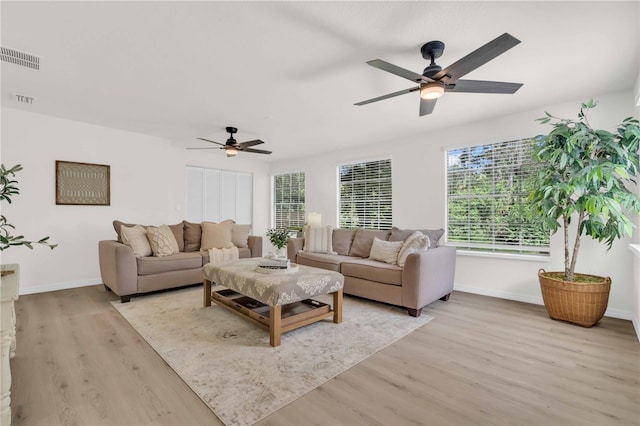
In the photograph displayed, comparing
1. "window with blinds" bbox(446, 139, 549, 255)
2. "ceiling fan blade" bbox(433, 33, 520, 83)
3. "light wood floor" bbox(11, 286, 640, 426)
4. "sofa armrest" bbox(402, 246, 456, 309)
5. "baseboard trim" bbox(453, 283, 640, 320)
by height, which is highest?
"ceiling fan blade" bbox(433, 33, 520, 83)

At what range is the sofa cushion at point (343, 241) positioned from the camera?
4.74 meters

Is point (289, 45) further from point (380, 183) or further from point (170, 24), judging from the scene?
point (380, 183)

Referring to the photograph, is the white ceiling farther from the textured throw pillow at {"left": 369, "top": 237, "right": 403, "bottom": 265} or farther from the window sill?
the window sill

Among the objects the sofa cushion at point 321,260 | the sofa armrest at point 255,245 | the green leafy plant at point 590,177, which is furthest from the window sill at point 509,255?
the sofa armrest at point 255,245

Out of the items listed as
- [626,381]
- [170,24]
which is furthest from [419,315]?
[170,24]

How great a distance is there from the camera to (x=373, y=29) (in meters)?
2.16

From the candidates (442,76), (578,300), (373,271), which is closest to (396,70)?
(442,76)

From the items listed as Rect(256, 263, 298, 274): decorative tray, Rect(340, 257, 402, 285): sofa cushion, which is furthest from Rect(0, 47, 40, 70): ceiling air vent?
Rect(340, 257, 402, 285): sofa cushion

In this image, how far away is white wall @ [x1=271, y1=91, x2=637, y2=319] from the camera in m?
3.28

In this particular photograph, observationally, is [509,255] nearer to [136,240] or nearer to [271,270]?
[271,270]

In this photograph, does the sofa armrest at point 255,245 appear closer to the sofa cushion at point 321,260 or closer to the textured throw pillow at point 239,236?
the textured throw pillow at point 239,236

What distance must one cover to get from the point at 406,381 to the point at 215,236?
3.85 metres

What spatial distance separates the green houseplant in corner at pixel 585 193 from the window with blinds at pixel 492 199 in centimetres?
59

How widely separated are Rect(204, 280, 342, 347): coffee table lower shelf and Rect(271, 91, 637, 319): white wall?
8.06 ft
